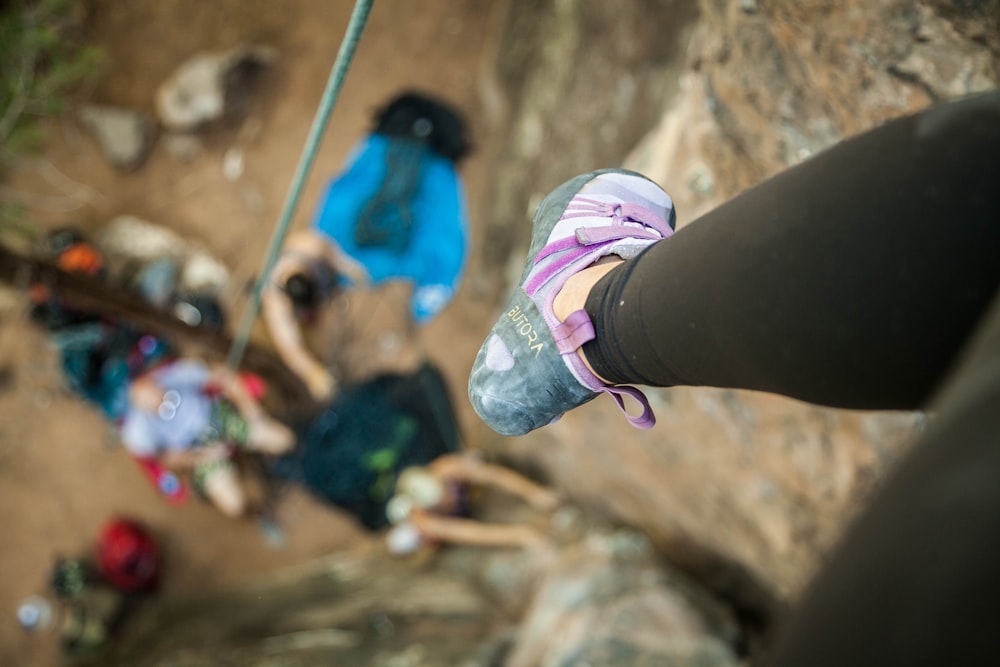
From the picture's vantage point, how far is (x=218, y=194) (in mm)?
3895

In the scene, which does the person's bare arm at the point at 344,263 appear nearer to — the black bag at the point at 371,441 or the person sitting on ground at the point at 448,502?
the black bag at the point at 371,441

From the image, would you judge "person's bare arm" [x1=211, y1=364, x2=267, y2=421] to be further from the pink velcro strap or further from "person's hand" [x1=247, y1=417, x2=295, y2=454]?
the pink velcro strap

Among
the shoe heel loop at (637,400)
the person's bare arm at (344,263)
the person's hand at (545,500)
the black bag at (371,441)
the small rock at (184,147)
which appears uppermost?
the small rock at (184,147)

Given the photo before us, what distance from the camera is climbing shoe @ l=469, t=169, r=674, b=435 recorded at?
3.45 feet

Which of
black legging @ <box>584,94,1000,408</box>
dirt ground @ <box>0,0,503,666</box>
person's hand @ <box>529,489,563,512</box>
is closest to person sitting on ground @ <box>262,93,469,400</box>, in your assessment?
dirt ground @ <box>0,0,503,666</box>

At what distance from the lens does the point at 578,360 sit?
1026 mm

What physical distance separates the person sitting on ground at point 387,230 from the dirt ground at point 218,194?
0.47ft

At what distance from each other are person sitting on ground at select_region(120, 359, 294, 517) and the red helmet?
0.39 metres

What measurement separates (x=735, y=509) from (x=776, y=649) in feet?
5.72

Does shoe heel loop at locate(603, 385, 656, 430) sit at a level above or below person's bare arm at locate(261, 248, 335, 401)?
above

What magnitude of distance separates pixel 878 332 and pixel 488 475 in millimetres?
2750

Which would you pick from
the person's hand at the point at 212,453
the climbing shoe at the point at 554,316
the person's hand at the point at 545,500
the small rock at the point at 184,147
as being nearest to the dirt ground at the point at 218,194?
the small rock at the point at 184,147

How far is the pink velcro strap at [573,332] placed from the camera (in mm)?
967

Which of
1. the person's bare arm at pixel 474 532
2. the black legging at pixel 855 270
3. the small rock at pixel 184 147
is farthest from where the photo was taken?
the small rock at pixel 184 147
